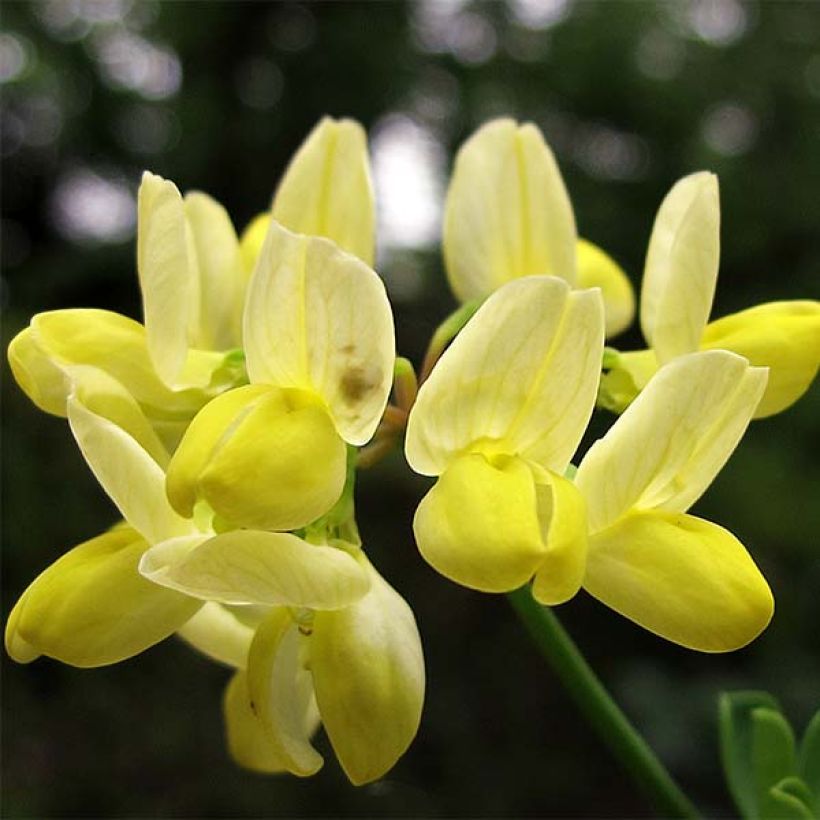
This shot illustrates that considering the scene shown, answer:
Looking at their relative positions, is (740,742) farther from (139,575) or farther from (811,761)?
(139,575)

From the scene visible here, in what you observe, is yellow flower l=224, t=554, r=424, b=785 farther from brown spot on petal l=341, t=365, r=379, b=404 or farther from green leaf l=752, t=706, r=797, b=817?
green leaf l=752, t=706, r=797, b=817

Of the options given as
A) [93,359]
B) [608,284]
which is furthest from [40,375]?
[608,284]

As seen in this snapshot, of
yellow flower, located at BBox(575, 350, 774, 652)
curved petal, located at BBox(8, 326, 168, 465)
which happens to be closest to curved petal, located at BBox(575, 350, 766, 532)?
yellow flower, located at BBox(575, 350, 774, 652)

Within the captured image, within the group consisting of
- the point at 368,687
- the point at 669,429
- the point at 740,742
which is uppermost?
the point at 669,429

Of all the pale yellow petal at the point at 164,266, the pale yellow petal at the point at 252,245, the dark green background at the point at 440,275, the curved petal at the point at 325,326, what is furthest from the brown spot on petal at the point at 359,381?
the dark green background at the point at 440,275

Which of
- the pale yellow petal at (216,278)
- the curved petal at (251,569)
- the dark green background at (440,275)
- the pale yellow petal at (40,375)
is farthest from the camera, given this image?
the dark green background at (440,275)

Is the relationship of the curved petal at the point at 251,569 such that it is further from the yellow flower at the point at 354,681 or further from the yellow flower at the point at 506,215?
the yellow flower at the point at 506,215

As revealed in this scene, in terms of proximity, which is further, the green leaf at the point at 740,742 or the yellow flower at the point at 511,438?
the green leaf at the point at 740,742

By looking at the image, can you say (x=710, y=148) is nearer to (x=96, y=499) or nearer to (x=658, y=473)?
(x=96, y=499)
